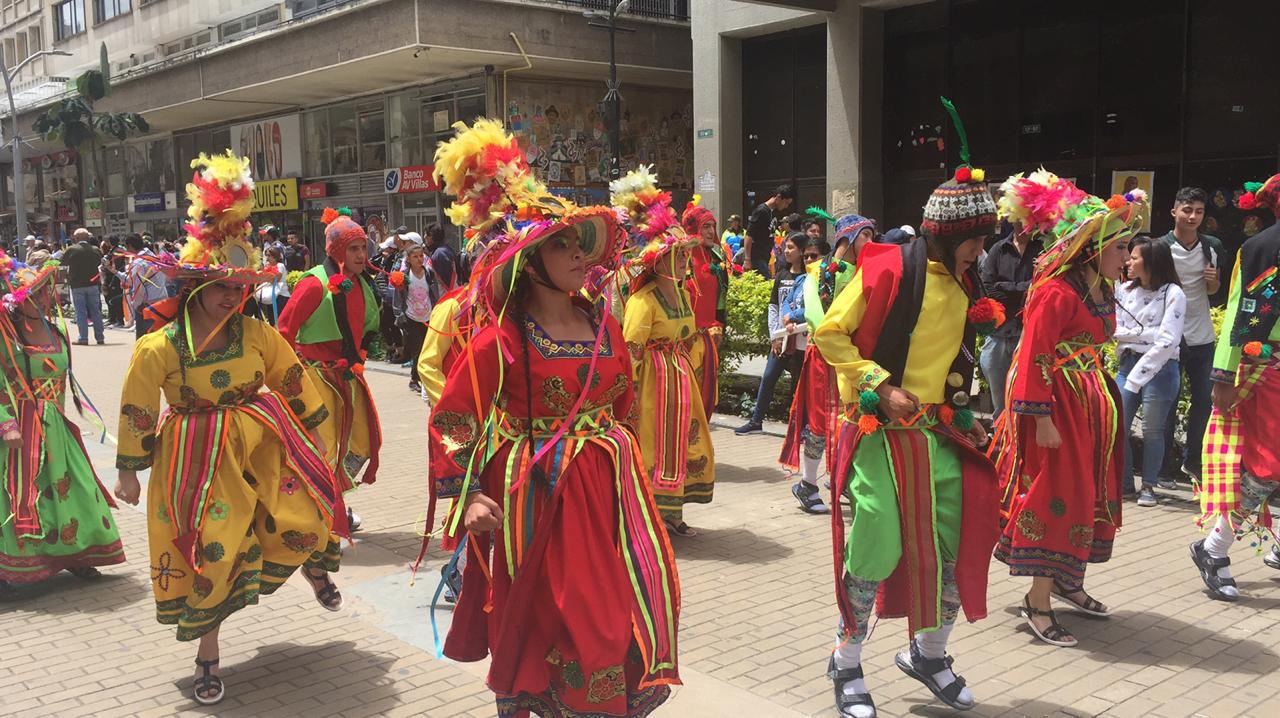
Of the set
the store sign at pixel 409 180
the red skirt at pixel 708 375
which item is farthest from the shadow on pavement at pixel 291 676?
the store sign at pixel 409 180

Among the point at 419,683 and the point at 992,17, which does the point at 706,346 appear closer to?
the point at 419,683

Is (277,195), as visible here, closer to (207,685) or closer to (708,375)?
(708,375)

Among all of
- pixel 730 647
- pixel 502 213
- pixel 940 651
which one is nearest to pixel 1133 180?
pixel 730 647

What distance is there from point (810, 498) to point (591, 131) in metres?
19.7

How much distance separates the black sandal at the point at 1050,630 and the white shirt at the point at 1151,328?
9.73 feet

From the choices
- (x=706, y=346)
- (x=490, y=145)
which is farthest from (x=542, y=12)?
(x=490, y=145)

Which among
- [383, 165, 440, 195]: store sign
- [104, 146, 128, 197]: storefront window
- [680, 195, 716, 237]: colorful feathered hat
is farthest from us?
[104, 146, 128, 197]: storefront window

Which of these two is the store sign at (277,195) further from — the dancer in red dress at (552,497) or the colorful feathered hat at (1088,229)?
the dancer in red dress at (552,497)

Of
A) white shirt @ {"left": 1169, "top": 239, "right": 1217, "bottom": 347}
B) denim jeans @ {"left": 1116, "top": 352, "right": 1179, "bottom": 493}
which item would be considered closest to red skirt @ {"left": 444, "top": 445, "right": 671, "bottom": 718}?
denim jeans @ {"left": 1116, "top": 352, "right": 1179, "bottom": 493}

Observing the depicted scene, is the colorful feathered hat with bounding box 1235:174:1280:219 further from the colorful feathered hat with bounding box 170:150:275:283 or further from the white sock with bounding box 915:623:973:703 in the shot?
the colorful feathered hat with bounding box 170:150:275:283

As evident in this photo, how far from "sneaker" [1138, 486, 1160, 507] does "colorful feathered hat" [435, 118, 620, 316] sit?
5.07 meters

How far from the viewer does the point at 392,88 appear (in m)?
27.2

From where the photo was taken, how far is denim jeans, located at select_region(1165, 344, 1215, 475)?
7617 millimetres

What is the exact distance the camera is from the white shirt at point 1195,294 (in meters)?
7.66
